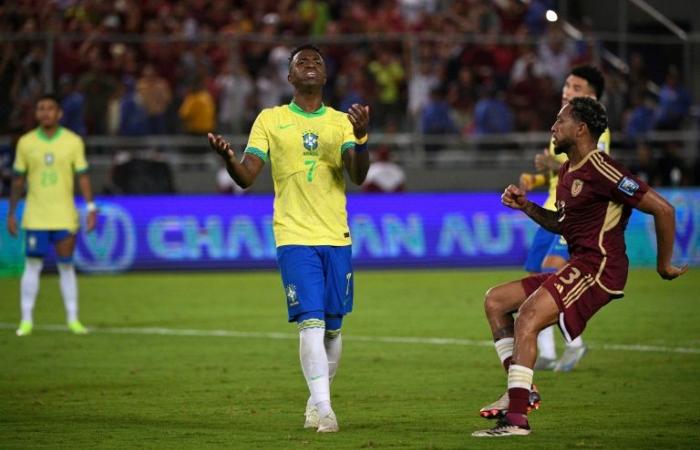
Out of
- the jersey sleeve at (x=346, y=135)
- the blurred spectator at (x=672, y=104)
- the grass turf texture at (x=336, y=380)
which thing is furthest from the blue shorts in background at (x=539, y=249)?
the blurred spectator at (x=672, y=104)

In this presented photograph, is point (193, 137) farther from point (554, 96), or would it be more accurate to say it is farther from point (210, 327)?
point (210, 327)

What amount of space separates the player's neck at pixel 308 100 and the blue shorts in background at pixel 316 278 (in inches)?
36.2

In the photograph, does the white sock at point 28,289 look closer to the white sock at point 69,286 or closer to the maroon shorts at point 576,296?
the white sock at point 69,286

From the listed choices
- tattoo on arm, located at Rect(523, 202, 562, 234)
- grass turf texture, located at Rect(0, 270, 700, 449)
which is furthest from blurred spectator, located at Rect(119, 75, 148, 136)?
tattoo on arm, located at Rect(523, 202, 562, 234)

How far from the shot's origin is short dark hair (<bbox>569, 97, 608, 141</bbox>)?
823cm

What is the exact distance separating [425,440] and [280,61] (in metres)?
16.4

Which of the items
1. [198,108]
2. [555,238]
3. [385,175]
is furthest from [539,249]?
[198,108]

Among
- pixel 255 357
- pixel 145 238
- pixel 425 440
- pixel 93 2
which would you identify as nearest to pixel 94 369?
pixel 255 357

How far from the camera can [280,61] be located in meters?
24.0

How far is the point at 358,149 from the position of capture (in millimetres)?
8570

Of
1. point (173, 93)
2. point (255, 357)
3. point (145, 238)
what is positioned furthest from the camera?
point (173, 93)

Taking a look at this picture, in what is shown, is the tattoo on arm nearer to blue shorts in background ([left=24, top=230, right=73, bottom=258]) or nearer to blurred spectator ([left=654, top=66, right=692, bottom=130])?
blue shorts in background ([left=24, top=230, right=73, bottom=258])

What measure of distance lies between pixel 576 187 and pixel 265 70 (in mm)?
16169

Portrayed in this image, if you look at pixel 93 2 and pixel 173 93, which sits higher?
pixel 93 2
